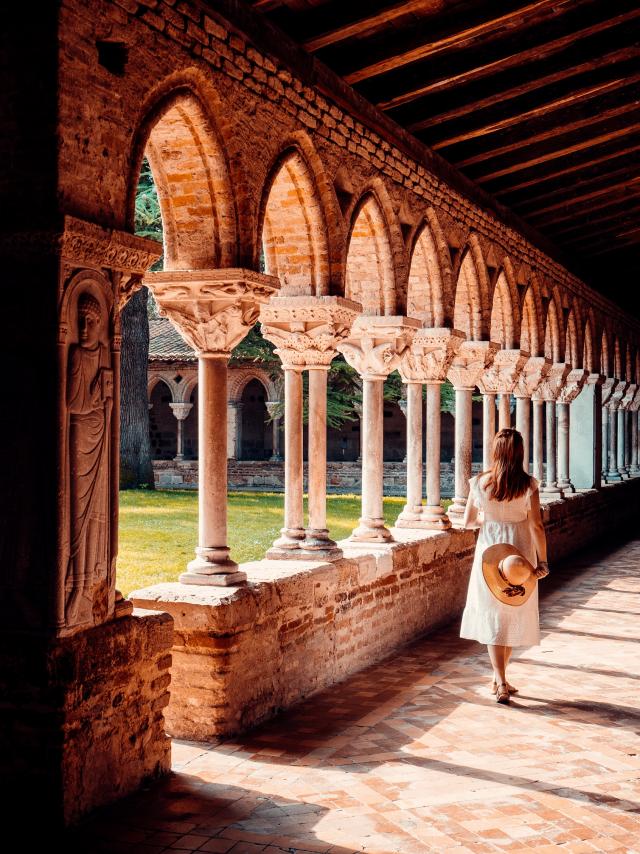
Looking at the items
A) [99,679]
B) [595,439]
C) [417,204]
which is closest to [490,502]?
[99,679]

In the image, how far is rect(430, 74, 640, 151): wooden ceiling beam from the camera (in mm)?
8078

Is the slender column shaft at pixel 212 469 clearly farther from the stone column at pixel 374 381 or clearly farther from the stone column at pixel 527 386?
the stone column at pixel 527 386

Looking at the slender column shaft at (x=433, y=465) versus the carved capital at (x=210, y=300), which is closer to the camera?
the carved capital at (x=210, y=300)

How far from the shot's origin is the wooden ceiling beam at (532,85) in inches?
294

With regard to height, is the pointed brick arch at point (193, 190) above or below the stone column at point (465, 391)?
above

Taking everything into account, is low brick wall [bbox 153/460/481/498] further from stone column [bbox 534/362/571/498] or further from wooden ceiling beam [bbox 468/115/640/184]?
wooden ceiling beam [bbox 468/115/640/184]

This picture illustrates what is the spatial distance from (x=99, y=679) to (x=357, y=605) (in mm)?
2917

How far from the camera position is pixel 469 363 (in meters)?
10.2

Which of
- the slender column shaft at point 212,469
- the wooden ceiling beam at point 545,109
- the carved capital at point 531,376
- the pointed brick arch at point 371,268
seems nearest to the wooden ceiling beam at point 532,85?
the wooden ceiling beam at point 545,109

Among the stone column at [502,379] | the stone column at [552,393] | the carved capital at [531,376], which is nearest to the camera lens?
the stone column at [502,379]

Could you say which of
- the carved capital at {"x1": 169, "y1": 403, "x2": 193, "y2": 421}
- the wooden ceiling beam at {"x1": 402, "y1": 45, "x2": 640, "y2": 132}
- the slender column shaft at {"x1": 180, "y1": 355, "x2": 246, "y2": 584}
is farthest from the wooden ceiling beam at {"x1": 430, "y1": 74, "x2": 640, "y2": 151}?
the carved capital at {"x1": 169, "y1": 403, "x2": 193, "y2": 421}

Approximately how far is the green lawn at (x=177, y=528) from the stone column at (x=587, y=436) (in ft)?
10.8

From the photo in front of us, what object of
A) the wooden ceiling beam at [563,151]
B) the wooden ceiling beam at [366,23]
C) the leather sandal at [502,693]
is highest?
the wooden ceiling beam at [563,151]

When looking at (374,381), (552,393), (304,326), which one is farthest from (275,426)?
(304,326)
